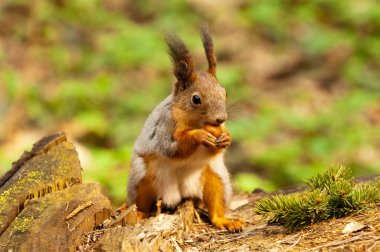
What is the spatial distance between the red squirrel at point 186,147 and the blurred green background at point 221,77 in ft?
5.47

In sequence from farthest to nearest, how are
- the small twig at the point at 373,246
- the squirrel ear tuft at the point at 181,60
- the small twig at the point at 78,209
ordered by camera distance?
the squirrel ear tuft at the point at 181,60
the small twig at the point at 78,209
the small twig at the point at 373,246

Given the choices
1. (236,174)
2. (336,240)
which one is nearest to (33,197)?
(336,240)

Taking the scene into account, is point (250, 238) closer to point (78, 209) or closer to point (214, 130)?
point (214, 130)

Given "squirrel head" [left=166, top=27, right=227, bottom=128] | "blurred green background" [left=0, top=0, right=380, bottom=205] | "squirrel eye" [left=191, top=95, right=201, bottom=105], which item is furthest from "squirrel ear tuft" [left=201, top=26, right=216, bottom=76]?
"blurred green background" [left=0, top=0, right=380, bottom=205]

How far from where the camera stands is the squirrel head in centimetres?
323

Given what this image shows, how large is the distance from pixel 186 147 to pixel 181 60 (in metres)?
0.47

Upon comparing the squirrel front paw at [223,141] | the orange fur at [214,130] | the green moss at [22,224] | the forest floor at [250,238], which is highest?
the orange fur at [214,130]

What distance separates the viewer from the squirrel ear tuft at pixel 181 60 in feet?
10.7

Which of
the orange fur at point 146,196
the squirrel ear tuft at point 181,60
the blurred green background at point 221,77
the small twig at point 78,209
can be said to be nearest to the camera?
the small twig at point 78,209

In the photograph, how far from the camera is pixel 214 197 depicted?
3.39 meters

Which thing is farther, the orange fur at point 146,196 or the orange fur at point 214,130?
the orange fur at point 146,196

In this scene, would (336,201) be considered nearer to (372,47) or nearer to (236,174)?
(236,174)

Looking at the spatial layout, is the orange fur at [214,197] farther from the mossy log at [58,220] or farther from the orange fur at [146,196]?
the mossy log at [58,220]

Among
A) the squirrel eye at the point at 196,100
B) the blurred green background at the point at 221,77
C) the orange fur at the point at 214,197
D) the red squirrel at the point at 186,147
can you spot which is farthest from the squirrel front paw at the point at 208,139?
the blurred green background at the point at 221,77
